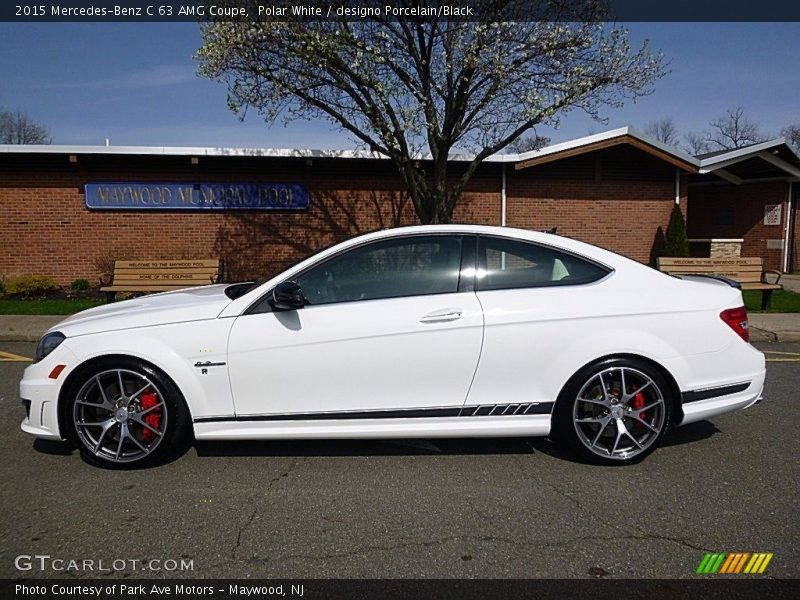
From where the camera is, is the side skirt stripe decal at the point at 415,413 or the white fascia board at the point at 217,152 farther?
the white fascia board at the point at 217,152

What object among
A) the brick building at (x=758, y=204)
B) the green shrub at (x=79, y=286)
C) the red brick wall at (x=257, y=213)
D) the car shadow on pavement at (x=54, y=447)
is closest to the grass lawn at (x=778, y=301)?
the brick building at (x=758, y=204)

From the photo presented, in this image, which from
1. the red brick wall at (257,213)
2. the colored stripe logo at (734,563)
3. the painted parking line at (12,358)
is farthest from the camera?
the red brick wall at (257,213)

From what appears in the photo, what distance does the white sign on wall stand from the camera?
16.8m

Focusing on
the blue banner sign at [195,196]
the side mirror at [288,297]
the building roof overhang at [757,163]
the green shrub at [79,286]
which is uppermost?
the building roof overhang at [757,163]

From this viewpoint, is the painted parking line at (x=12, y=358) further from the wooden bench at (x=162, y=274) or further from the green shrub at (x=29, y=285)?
the green shrub at (x=29, y=285)

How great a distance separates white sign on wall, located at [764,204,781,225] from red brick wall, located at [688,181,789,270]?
0.10 m

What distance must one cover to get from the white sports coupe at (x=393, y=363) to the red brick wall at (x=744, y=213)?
1588 centimetres

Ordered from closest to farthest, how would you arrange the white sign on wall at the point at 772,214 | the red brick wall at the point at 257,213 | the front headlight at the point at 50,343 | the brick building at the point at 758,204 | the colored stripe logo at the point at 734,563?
the colored stripe logo at the point at 734,563, the front headlight at the point at 50,343, the red brick wall at the point at 257,213, the brick building at the point at 758,204, the white sign on wall at the point at 772,214

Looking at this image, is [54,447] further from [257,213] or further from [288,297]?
[257,213]

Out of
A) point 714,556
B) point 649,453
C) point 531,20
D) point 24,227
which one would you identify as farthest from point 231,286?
point 24,227

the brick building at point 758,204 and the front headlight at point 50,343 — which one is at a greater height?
the brick building at point 758,204

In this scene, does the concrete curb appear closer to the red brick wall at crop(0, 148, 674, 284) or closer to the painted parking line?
the painted parking line

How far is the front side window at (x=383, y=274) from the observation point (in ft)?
12.4

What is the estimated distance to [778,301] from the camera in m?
11.5
